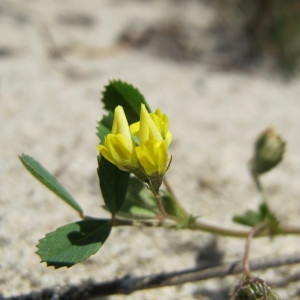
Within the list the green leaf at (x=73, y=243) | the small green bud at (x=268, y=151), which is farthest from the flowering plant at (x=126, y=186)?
the small green bud at (x=268, y=151)

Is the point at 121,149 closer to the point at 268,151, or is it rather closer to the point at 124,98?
the point at 124,98

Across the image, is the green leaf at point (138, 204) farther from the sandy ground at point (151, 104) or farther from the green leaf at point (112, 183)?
the sandy ground at point (151, 104)

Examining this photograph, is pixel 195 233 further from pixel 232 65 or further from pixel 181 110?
pixel 232 65

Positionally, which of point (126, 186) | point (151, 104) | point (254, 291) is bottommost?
point (254, 291)

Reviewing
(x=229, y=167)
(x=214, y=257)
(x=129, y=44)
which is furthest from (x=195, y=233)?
(x=129, y=44)

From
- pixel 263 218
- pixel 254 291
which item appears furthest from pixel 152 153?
pixel 263 218

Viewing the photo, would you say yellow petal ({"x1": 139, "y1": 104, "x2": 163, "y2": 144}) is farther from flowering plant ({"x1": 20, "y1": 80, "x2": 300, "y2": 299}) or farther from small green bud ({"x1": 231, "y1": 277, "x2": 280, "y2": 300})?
small green bud ({"x1": 231, "y1": 277, "x2": 280, "y2": 300})
